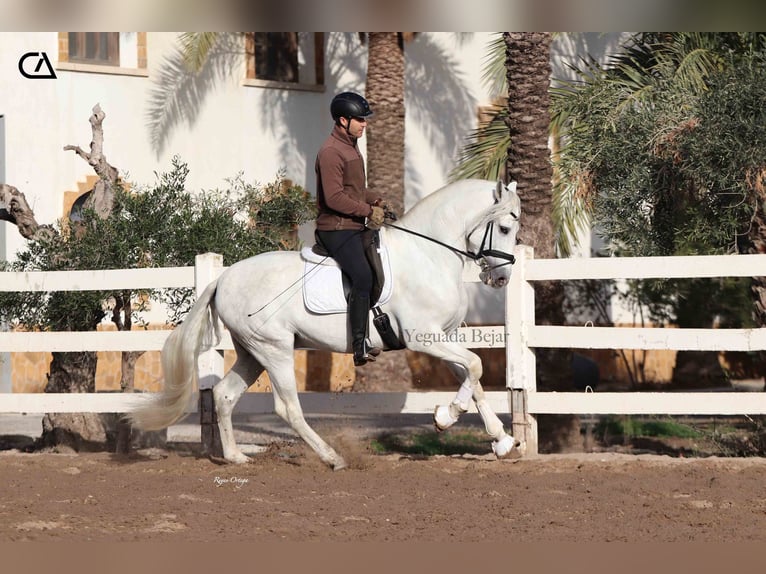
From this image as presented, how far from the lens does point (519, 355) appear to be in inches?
360

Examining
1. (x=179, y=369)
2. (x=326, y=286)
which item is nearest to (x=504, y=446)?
(x=326, y=286)

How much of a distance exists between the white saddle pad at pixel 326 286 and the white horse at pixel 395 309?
70mm

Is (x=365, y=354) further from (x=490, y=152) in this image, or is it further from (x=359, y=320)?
(x=490, y=152)

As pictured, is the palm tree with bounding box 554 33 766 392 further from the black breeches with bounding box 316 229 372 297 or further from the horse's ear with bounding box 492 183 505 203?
the black breeches with bounding box 316 229 372 297

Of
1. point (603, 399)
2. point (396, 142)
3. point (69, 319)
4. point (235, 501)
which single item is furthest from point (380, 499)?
point (396, 142)

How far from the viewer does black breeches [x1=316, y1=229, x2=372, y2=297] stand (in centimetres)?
802

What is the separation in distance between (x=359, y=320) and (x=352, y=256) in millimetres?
471

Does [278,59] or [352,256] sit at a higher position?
[278,59]

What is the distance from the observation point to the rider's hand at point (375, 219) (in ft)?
26.6

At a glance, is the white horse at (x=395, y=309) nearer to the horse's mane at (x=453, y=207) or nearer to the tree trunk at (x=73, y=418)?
the horse's mane at (x=453, y=207)

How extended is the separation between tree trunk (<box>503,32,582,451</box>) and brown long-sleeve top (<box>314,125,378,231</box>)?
12.2 ft

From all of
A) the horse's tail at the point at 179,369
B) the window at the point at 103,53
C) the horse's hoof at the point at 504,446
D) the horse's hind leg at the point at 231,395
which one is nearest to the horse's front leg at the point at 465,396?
the horse's hoof at the point at 504,446

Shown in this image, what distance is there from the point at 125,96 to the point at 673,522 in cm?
1701

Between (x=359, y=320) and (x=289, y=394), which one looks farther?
(x=289, y=394)
